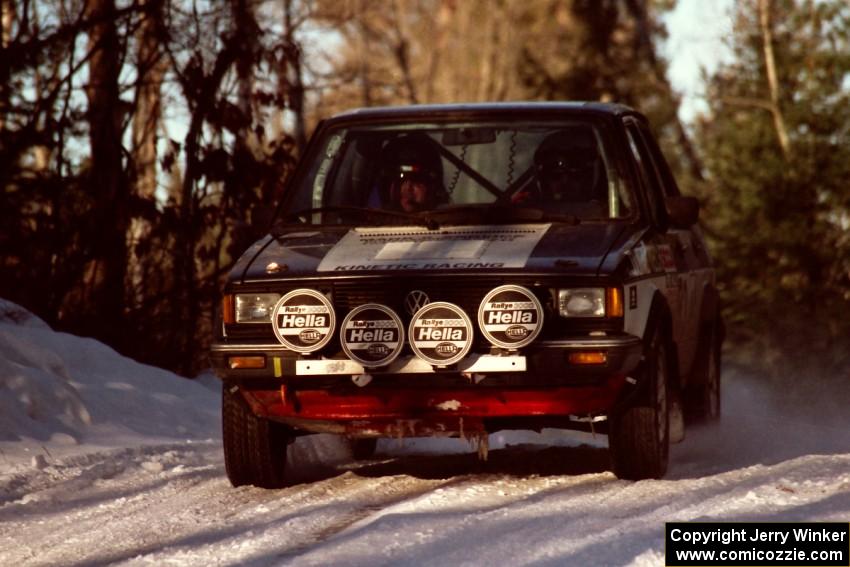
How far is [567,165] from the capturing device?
334 inches

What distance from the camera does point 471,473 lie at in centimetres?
820

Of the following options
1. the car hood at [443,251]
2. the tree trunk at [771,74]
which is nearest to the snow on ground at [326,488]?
the car hood at [443,251]

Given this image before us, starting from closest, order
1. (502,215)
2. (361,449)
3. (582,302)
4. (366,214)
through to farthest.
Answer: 1. (582,302)
2. (502,215)
3. (366,214)
4. (361,449)

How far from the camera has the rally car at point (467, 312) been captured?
721cm

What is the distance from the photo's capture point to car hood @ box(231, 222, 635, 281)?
7318 millimetres

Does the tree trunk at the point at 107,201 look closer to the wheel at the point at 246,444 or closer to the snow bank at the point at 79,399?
the snow bank at the point at 79,399

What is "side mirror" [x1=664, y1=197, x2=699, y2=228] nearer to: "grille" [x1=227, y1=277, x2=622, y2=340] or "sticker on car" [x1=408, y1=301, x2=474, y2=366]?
"grille" [x1=227, y1=277, x2=622, y2=340]

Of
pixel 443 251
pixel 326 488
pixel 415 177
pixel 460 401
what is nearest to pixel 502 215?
pixel 443 251

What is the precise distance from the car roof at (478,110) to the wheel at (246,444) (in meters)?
1.88

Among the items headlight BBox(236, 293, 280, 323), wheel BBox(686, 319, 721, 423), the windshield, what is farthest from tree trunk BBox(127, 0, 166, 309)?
headlight BBox(236, 293, 280, 323)

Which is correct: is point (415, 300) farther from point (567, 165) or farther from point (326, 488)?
point (567, 165)

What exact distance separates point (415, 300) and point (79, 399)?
144 inches

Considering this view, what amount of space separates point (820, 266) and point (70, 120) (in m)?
20.5

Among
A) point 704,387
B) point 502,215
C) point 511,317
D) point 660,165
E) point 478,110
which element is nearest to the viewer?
point 511,317
